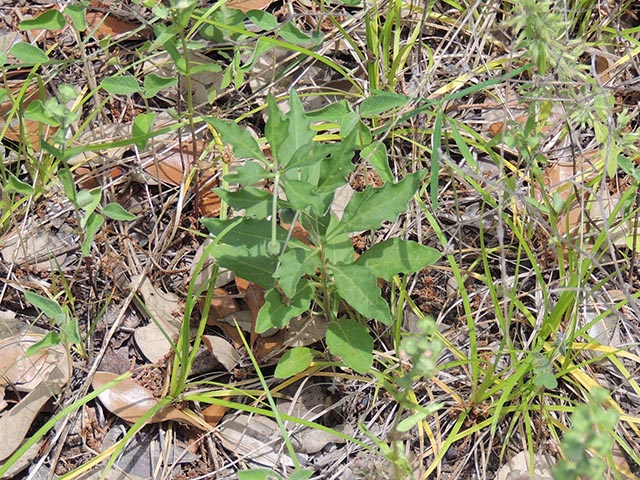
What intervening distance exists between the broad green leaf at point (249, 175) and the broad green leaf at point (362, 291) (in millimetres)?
349

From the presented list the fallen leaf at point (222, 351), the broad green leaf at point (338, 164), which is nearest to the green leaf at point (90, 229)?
the fallen leaf at point (222, 351)

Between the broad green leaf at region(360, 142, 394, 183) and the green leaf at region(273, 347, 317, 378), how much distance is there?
1.83ft

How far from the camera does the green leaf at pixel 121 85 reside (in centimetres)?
223

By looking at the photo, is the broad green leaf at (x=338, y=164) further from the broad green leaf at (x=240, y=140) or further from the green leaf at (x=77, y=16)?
the green leaf at (x=77, y=16)

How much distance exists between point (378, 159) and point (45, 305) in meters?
1.04

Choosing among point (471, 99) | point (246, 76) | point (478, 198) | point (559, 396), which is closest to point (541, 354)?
point (559, 396)

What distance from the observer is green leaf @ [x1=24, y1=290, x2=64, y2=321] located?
199cm

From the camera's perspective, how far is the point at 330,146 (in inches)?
71.7

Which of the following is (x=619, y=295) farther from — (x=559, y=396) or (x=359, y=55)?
(x=359, y=55)

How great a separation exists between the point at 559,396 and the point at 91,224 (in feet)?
4.84

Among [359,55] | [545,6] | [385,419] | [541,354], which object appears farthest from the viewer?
[359,55]

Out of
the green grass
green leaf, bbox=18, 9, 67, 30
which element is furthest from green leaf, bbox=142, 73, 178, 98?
green leaf, bbox=18, 9, 67, 30

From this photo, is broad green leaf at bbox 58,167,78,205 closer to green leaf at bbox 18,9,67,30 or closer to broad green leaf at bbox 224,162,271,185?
broad green leaf at bbox 224,162,271,185

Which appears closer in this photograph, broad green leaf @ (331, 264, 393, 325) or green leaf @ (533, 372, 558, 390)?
broad green leaf @ (331, 264, 393, 325)
